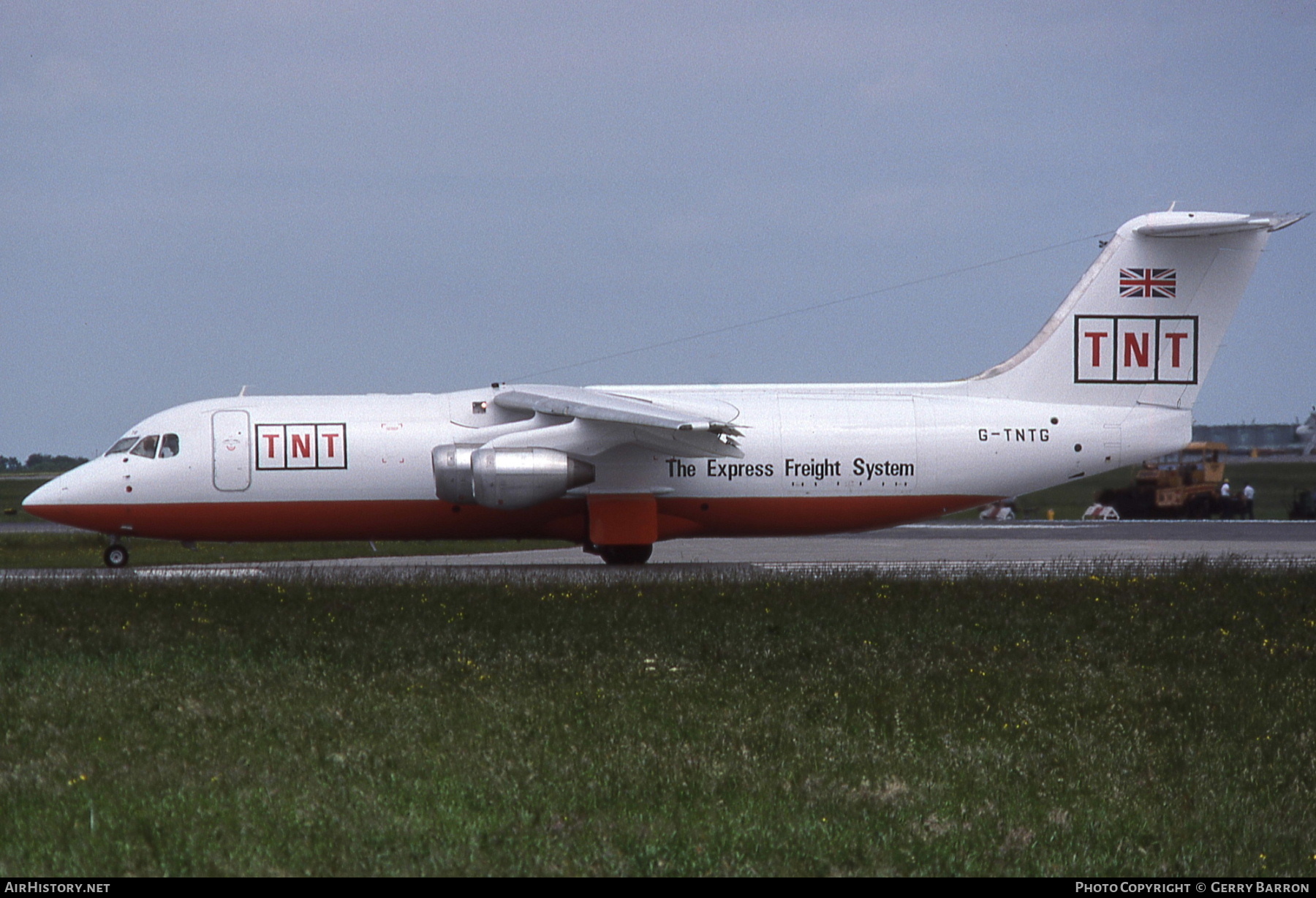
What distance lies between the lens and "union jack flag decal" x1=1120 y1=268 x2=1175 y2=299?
23.3m

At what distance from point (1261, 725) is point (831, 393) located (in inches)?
571

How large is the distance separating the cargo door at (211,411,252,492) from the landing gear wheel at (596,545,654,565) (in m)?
6.41

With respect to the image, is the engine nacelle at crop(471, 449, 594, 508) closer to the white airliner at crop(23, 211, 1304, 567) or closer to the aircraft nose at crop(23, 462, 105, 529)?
the white airliner at crop(23, 211, 1304, 567)

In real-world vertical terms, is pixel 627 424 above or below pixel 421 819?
above

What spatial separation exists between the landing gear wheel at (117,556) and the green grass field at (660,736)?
8149 millimetres

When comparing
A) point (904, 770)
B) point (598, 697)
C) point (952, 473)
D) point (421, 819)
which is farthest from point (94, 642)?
point (952, 473)

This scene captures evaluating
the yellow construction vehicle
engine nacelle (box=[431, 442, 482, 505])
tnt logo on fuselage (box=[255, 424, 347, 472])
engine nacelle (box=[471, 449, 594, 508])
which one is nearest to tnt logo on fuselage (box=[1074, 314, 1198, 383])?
engine nacelle (box=[471, 449, 594, 508])

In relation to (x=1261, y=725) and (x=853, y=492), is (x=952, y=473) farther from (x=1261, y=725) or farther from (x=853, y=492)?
(x=1261, y=725)

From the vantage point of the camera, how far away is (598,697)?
1023 cm

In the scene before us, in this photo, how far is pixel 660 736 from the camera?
8.95m

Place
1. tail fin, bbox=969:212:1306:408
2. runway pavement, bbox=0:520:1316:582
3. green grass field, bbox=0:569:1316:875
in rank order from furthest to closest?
tail fin, bbox=969:212:1306:408 → runway pavement, bbox=0:520:1316:582 → green grass field, bbox=0:569:1316:875

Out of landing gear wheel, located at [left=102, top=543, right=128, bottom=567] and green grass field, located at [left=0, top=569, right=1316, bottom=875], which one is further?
landing gear wheel, located at [left=102, top=543, right=128, bottom=567]

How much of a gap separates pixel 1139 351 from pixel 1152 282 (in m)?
1.31

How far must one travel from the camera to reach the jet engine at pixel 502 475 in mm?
20875
